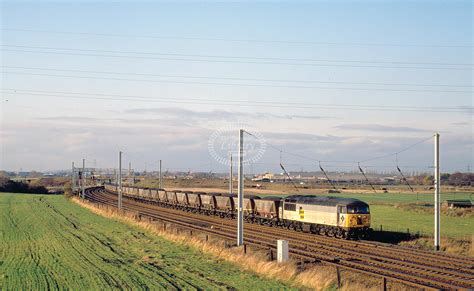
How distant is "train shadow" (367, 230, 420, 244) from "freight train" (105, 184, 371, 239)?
89.6 inches

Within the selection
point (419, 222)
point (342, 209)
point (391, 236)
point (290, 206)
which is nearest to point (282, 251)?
point (342, 209)

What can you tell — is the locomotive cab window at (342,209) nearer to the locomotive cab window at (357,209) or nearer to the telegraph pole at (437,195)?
the locomotive cab window at (357,209)

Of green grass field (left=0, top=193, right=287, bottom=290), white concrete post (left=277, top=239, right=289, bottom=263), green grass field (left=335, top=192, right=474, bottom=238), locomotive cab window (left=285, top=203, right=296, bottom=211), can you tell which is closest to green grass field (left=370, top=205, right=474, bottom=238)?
green grass field (left=335, top=192, right=474, bottom=238)

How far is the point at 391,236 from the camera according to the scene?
45.8 m

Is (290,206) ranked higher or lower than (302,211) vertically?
higher

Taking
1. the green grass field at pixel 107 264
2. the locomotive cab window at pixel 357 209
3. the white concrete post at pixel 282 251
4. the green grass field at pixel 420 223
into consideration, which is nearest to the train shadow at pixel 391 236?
the green grass field at pixel 420 223

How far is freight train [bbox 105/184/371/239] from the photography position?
43344 millimetres

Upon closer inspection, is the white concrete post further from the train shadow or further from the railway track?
the train shadow

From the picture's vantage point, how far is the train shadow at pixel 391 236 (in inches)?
1732

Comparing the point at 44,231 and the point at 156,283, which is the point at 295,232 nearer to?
the point at 44,231

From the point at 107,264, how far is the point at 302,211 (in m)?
23.0

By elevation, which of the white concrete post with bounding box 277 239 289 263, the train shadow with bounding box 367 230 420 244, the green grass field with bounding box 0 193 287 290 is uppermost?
the white concrete post with bounding box 277 239 289 263

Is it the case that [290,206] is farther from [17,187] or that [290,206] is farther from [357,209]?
[17,187]

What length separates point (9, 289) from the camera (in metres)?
23.7
